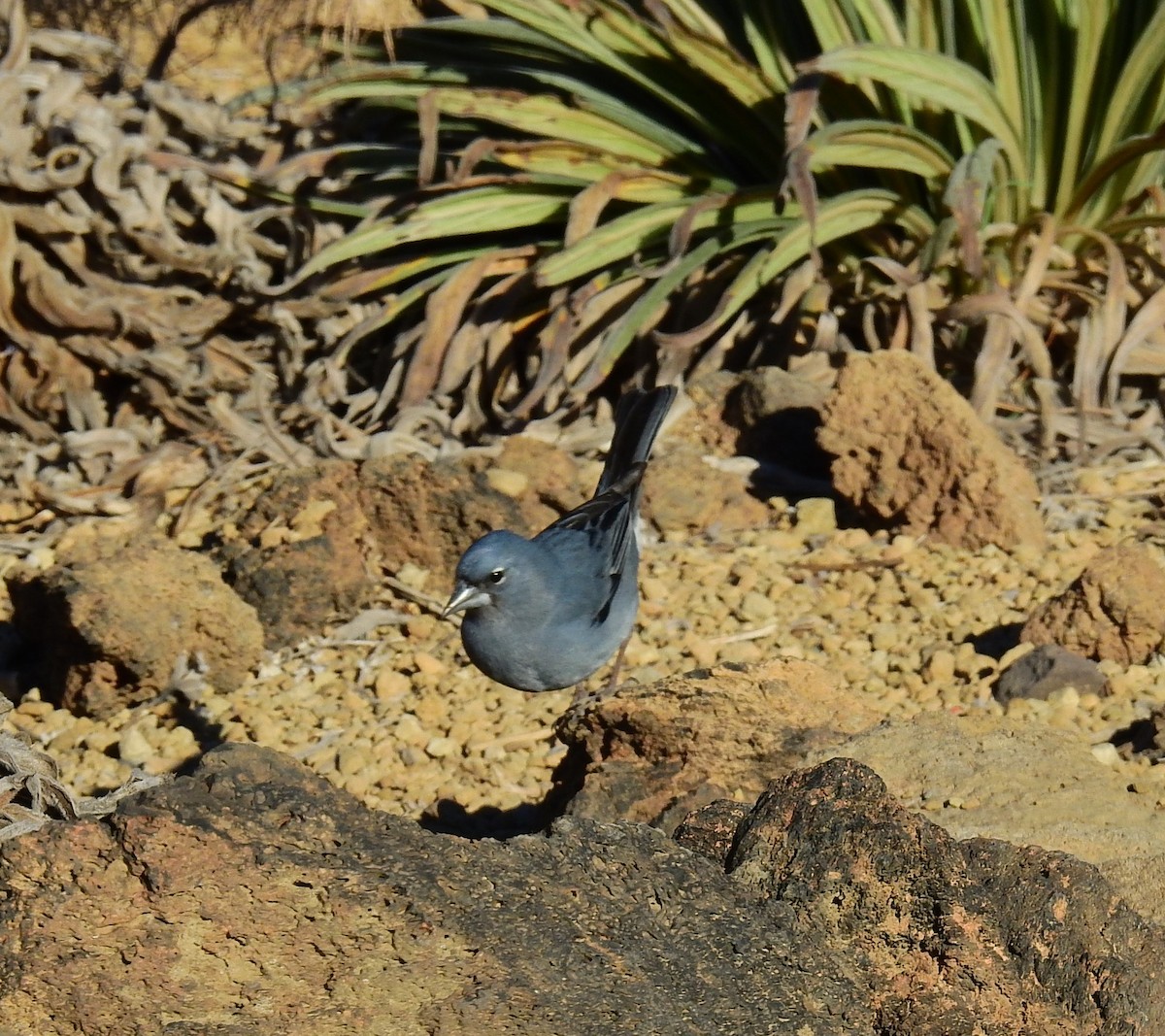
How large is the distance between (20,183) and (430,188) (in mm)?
1577

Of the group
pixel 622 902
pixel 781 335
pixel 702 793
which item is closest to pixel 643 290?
pixel 781 335

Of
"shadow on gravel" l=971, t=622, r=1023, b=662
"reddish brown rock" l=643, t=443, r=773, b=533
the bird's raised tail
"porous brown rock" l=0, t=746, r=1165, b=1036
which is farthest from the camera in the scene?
"reddish brown rock" l=643, t=443, r=773, b=533

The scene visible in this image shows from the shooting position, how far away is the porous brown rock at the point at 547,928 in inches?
86.4

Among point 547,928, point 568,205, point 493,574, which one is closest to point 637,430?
point 493,574

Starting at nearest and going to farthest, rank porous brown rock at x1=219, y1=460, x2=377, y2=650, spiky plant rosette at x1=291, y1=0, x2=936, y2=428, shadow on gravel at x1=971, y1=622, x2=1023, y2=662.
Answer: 1. shadow on gravel at x1=971, y1=622, x2=1023, y2=662
2. porous brown rock at x1=219, y1=460, x2=377, y2=650
3. spiky plant rosette at x1=291, y1=0, x2=936, y2=428

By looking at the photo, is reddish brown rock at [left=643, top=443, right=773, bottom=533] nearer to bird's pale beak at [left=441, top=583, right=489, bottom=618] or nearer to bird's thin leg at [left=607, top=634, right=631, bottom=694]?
bird's thin leg at [left=607, top=634, right=631, bottom=694]

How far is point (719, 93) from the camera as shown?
6559 millimetres

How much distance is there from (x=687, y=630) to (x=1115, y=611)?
4.32ft

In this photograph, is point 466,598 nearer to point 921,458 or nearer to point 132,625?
point 132,625

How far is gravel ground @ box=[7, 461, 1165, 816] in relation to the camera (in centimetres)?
439

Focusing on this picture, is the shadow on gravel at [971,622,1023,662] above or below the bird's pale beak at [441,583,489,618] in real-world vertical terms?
below

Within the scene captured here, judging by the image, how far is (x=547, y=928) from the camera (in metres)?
2.36

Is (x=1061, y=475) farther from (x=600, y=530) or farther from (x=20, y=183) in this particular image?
(x=20, y=183)

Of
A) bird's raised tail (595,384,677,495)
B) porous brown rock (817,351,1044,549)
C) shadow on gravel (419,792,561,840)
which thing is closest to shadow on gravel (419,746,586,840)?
shadow on gravel (419,792,561,840)
